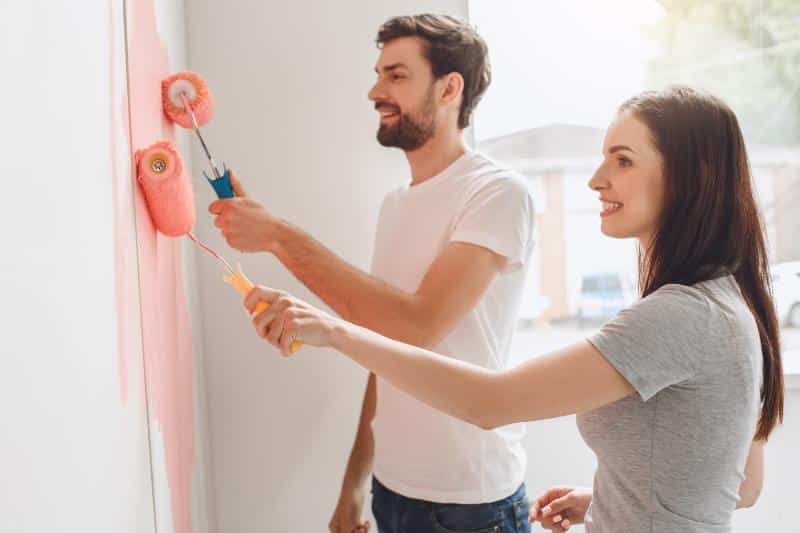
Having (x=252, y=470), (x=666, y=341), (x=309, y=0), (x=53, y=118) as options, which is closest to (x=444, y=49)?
(x=309, y=0)

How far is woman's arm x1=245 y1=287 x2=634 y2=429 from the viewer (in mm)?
937

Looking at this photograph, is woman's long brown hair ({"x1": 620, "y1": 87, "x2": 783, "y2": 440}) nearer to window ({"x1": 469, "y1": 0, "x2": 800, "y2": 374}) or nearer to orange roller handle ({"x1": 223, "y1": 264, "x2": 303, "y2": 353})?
orange roller handle ({"x1": 223, "y1": 264, "x2": 303, "y2": 353})

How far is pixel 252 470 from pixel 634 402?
1.04 meters

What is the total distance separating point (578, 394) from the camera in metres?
0.94

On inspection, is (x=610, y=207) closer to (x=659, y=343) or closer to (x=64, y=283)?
(x=659, y=343)

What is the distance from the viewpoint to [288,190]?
175 cm

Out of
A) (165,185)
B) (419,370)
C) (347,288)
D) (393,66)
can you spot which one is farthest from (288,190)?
(419,370)

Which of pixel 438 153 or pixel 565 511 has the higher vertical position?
pixel 438 153

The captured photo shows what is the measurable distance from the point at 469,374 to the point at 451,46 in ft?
2.30

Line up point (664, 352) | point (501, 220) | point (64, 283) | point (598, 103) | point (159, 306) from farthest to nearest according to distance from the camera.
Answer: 1. point (598, 103)
2. point (501, 220)
3. point (159, 306)
4. point (664, 352)
5. point (64, 283)

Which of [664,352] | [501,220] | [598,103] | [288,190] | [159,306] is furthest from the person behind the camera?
[598,103]

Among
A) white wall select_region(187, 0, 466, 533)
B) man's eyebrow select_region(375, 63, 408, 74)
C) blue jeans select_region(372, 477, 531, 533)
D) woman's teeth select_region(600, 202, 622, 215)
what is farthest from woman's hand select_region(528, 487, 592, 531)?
man's eyebrow select_region(375, 63, 408, 74)

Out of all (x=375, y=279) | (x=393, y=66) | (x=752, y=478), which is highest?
(x=393, y=66)

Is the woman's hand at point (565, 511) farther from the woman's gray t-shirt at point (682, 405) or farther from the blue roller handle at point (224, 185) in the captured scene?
the blue roller handle at point (224, 185)
